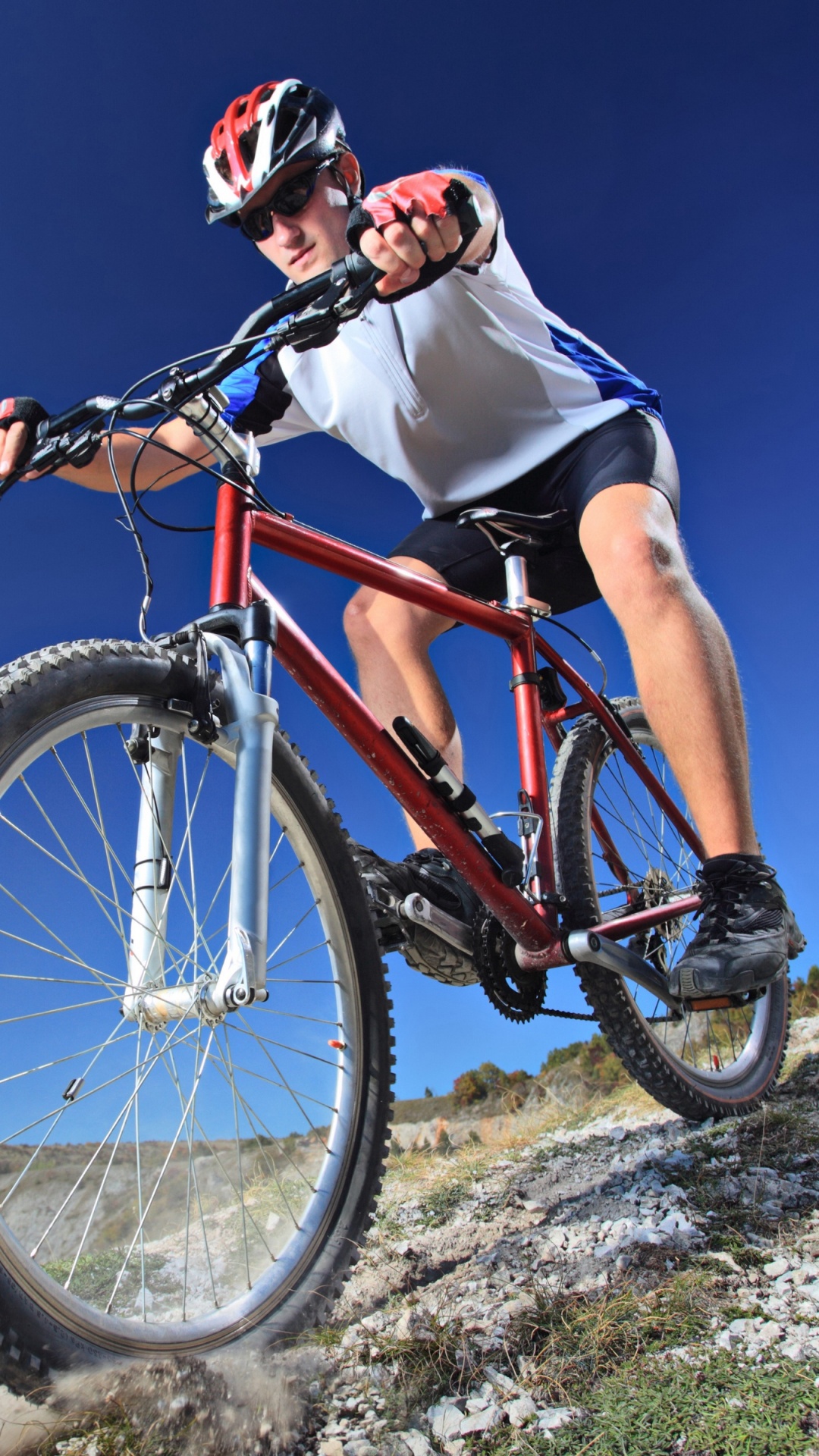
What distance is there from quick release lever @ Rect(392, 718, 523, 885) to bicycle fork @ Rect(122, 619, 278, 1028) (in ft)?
1.87

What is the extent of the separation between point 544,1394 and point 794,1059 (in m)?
2.99

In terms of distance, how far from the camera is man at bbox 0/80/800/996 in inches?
83.1

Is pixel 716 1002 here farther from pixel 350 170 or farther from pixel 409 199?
pixel 350 170

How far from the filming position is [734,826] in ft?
7.34

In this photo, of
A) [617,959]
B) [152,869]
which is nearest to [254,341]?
[152,869]

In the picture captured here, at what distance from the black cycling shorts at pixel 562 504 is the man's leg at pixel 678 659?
121 mm

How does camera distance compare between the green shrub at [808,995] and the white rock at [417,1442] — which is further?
the green shrub at [808,995]

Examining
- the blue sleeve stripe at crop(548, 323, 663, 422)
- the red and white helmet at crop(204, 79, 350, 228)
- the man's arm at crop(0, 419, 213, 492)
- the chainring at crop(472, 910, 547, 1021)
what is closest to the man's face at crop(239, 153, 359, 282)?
the red and white helmet at crop(204, 79, 350, 228)

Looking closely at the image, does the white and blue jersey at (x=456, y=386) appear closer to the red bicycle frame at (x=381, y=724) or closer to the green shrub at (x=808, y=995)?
the red bicycle frame at (x=381, y=724)

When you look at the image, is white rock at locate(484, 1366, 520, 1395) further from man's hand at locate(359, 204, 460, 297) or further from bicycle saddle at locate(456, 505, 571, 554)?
bicycle saddle at locate(456, 505, 571, 554)

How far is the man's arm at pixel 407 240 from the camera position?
141 centimetres

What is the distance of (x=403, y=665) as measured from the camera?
2770mm

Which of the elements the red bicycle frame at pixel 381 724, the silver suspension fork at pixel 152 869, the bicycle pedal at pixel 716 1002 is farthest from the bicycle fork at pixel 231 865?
the bicycle pedal at pixel 716 1002

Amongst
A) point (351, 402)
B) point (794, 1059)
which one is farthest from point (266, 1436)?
point (794, 1059)
